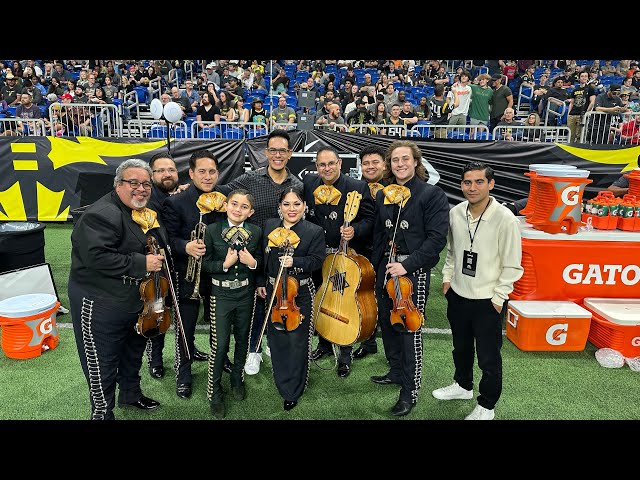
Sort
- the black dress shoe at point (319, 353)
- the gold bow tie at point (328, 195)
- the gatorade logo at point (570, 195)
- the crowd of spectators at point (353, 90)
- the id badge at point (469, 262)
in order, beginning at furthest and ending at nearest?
the crowd of spectators at point (353, 90)
the gatorade logo at point (570, 195)
the black dress shoe at point (319, 353)
the gold bow tie at point (328, 195)
the id badge at point (469, 262)

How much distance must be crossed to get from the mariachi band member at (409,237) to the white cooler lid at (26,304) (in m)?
3.23

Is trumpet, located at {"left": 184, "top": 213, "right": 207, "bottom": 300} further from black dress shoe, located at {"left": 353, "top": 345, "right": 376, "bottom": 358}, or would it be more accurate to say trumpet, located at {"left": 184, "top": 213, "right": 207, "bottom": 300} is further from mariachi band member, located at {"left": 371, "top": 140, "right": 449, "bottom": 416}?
black dress shoe, located at {"left": 353, "top": 345, "right": 376, "bottom": 358}

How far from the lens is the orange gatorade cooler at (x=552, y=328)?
487 cm

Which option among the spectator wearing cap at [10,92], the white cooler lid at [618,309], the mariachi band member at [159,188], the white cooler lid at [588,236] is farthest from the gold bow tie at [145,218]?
the spectator wearing cap at [10,92]

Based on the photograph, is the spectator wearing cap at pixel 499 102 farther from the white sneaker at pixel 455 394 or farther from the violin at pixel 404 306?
the violin at pixel 404 306

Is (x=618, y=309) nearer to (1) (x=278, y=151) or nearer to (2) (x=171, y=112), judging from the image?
(1) (x=278, y=151)

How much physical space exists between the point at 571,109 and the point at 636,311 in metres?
7.69

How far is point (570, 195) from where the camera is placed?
505 cm

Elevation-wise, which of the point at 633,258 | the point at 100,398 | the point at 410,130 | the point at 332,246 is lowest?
the point at 100,398

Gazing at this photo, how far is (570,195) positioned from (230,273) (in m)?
3.64

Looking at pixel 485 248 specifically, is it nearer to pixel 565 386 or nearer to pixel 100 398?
pixel 565 386

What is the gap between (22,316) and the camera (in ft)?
14.8

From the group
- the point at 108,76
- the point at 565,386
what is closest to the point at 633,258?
the point at 565,386

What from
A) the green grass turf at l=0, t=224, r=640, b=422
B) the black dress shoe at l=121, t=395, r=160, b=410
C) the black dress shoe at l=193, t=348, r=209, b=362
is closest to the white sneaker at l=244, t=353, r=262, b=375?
the green grass turf at l=0, t=224, r=640, b=422
